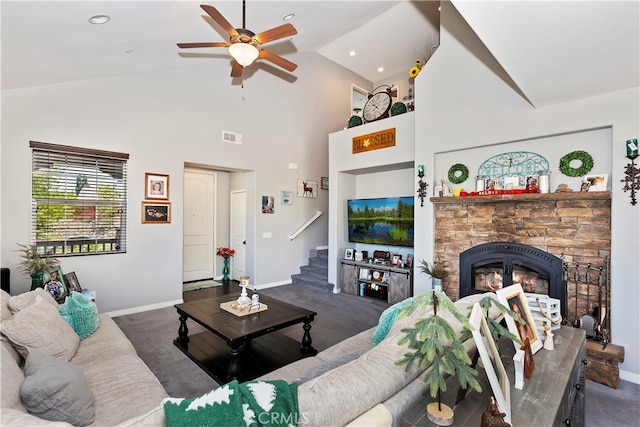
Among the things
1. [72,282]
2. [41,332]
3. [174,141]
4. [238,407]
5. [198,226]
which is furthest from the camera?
[198,226]

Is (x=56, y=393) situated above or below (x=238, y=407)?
below

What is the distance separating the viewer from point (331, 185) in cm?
592

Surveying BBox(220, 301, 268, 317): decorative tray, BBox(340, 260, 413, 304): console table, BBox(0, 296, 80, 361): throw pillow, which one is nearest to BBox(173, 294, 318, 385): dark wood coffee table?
BBox(220, 301, 268, 317): decorative tray

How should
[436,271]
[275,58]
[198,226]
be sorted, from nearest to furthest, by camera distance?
[275,58] < [436,271] < [198,226]

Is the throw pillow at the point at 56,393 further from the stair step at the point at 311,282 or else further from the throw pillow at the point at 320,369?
the stair step at the point at 311,282

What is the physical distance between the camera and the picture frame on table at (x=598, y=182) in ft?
9.81

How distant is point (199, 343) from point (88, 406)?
6.51ft

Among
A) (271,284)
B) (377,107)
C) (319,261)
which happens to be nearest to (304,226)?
(319,261)

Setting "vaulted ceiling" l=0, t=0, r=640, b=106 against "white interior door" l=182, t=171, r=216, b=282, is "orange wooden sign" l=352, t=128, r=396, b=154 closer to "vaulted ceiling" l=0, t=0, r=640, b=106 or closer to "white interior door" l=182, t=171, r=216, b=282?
"vaulted ceiling" l=0, t=0, r=640, b=106

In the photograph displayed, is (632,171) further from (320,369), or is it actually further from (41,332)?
(41,332)

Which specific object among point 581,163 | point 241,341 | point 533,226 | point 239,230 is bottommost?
point 241,341

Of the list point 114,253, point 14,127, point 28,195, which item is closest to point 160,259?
point 114,253

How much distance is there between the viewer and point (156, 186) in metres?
4.80

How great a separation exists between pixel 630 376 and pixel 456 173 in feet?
8.38
